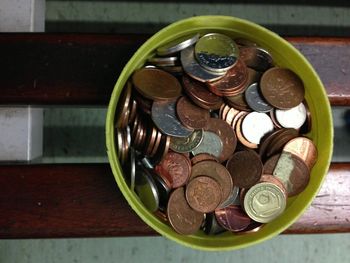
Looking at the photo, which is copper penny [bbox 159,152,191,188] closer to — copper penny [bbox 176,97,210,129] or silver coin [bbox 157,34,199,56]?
copper penny [bbox 176,97,210,129]

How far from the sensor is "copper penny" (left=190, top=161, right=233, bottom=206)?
0.81 m

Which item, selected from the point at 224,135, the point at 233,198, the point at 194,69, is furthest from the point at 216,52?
the point at 233,198

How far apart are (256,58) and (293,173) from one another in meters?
0.22

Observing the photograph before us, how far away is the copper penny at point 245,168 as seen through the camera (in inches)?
32.1

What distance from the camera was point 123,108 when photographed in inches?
29.8

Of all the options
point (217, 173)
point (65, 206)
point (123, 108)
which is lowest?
point (65, 206)

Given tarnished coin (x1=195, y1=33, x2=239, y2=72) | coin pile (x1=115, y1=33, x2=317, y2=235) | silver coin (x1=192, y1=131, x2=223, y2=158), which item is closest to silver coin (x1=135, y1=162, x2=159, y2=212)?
coin pile (x1=115, y1=33, x2=317, y2=235)

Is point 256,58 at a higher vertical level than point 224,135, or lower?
higher

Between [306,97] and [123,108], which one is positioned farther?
[306,97]

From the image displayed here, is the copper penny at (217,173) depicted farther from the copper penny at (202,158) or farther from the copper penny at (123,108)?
the copper penny at (123,108)

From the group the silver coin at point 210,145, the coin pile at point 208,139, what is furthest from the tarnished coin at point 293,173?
A: the silver coin at point 210,145

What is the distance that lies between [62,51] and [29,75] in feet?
0.25

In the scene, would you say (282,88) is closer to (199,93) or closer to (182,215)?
(199,93)

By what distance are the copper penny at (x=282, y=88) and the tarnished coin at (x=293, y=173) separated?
3.7 inches
